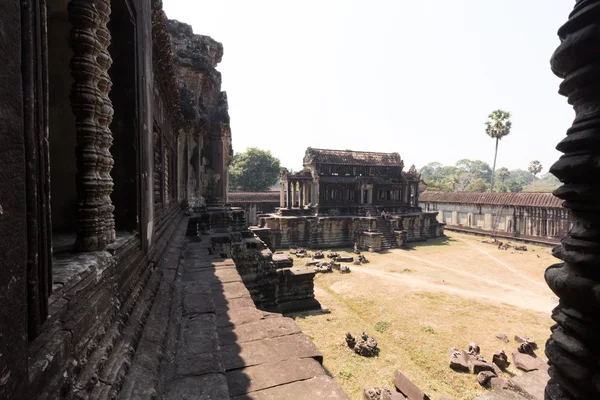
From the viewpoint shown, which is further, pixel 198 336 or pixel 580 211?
pixel 198 336

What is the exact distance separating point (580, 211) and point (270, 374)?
9.13 feet

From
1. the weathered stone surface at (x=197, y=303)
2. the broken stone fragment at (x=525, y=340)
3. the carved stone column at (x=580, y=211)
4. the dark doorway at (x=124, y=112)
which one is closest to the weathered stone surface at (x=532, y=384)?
the carved stone column at (x=580, y=211)

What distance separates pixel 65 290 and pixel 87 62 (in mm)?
1524

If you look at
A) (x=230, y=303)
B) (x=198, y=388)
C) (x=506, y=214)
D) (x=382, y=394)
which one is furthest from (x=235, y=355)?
(x=506, y=214)

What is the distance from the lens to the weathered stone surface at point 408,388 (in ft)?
17.6

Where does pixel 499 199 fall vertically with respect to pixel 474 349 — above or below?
above

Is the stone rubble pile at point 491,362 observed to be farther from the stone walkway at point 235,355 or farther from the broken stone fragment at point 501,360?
the stone walkway at point 235,355

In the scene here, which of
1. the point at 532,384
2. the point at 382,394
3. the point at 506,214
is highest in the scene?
the point at 506,214

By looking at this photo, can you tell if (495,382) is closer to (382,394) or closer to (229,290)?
(382,394)

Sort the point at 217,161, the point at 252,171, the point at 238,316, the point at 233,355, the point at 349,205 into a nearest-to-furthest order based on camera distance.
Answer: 1. the point at 233,355
2. the point at 238,316
3. the point at 217,161
4. the point at 349,205
5. the point at 252,171

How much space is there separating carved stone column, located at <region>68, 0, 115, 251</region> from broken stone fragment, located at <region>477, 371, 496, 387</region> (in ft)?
24.9

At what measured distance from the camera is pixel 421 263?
18203 mm

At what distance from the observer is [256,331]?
3609 mm

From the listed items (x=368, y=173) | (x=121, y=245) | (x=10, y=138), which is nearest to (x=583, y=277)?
(x=10, y=138)
